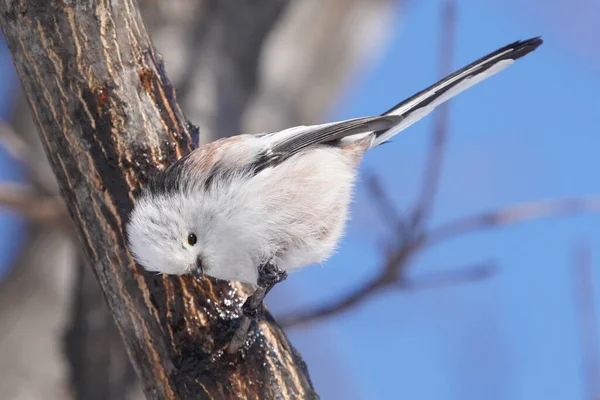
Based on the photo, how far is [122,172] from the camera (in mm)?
2557

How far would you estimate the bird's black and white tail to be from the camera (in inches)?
114

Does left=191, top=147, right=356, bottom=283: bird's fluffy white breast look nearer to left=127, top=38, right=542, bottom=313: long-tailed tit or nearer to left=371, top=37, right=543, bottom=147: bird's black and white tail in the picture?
left=127, top=38, right=542, bottom=313: long-tailed tit

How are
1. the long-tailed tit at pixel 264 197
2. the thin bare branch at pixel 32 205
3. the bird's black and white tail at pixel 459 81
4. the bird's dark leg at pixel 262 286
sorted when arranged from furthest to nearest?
the thin bare branch at pixel 32 205, the bird's black and white tail at pixel 459 81, the long-tailed tit at pixel 264 197, the bird's dark leg at pixel 262 286

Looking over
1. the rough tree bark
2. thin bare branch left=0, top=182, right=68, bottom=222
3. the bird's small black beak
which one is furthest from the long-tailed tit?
thin bare branch left=0, top=182, right=68, bottom=222

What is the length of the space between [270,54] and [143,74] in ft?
9.11

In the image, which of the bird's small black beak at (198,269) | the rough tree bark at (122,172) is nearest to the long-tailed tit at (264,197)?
the bird's small black beak at (198,269)

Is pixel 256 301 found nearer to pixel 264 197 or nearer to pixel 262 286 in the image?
pixel 262 286

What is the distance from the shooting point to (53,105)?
2.52 m

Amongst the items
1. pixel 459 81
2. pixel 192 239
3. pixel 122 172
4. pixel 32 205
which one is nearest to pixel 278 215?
pixel 192 239

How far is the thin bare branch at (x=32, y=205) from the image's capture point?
3.61 metres

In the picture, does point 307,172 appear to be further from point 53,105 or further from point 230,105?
point 230,105

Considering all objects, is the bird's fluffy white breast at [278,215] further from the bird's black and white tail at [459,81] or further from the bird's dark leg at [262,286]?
the bird's black and white tail at [459,81]

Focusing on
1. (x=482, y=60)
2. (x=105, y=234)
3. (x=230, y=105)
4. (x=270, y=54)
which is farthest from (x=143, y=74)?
(x=270, y=54)

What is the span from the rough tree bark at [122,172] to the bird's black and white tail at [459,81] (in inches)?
40.3
